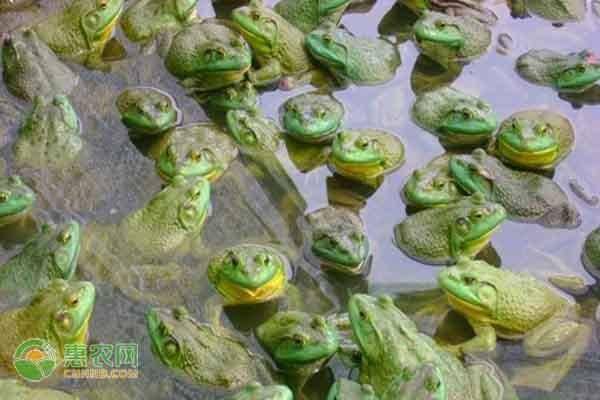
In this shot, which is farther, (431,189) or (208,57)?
(208,57)

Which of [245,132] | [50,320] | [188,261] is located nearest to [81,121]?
[245,132]

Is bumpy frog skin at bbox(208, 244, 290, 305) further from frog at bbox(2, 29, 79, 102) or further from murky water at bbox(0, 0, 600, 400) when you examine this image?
frog at bbox(2, 29, 79, 102)

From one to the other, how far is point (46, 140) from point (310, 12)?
246 cm

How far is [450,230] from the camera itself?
4.92 meters

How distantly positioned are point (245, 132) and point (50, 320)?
2.08 meters

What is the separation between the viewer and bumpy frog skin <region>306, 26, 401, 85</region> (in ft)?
20.3

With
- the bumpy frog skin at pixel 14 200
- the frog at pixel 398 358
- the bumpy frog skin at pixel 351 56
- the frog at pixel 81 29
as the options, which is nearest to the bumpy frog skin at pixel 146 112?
the frog at pixel 81 29

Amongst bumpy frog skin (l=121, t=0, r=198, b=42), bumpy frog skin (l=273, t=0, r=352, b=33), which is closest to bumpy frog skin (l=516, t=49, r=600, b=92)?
bumpy frog skin (l=273, t=0, r=352, b=33)

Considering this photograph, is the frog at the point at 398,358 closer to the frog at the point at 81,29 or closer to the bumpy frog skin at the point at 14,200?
Answer: the bumpy frog skin at the point at 14,200

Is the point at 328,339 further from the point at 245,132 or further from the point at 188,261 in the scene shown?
the point at 245,132

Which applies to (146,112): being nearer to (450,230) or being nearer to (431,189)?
(431,189)

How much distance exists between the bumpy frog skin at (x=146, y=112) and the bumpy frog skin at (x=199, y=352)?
73.7 inches

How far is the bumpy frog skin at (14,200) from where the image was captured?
498 centimetres

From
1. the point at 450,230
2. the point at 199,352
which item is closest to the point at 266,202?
the point at 450,230
